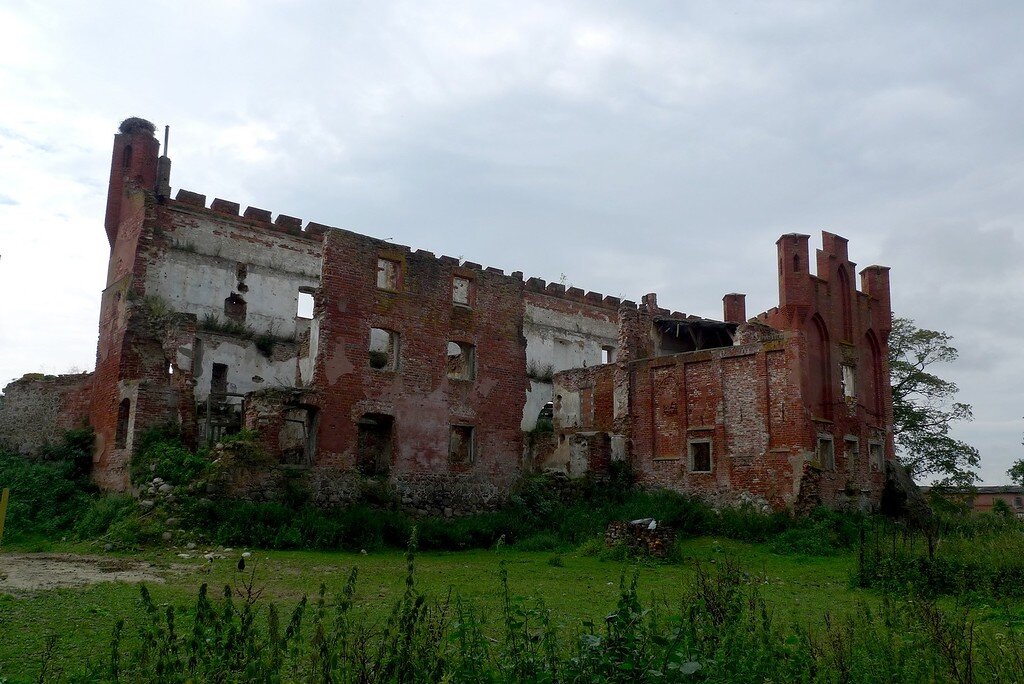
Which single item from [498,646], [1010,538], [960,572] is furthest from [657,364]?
[498,646]

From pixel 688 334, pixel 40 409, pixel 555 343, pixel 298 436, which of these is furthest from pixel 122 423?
pixel 555 343

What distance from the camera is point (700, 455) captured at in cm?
2441

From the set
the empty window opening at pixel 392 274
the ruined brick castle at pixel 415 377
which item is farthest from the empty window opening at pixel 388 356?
the empty window opening at pixel 392 274

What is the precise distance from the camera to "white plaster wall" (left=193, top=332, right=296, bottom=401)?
86.3 ft

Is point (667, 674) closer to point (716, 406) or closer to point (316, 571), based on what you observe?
point (316, 571)

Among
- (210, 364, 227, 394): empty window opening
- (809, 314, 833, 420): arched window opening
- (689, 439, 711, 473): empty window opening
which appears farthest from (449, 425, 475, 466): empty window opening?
(809, 314, 833, 420): arched window opening

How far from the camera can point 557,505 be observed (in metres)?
23.2

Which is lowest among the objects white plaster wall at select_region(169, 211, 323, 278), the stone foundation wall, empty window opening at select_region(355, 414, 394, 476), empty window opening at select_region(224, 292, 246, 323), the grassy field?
the grassy field

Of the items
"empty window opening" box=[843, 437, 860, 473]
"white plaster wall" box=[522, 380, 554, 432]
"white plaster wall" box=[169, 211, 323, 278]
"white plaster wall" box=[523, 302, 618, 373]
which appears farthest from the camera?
"white plaster wall" box=[523, 302, 618, 373]

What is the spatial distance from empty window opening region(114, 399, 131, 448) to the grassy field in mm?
4506

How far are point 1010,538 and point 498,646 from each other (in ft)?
42.3

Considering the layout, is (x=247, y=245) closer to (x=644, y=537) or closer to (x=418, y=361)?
(x=418, y=361)

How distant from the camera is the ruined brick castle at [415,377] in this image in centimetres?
2095

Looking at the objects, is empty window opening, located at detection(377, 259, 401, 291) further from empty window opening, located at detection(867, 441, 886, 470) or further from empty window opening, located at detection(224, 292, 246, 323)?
empty window opening, located at detection(867, 441, 886, 470)
